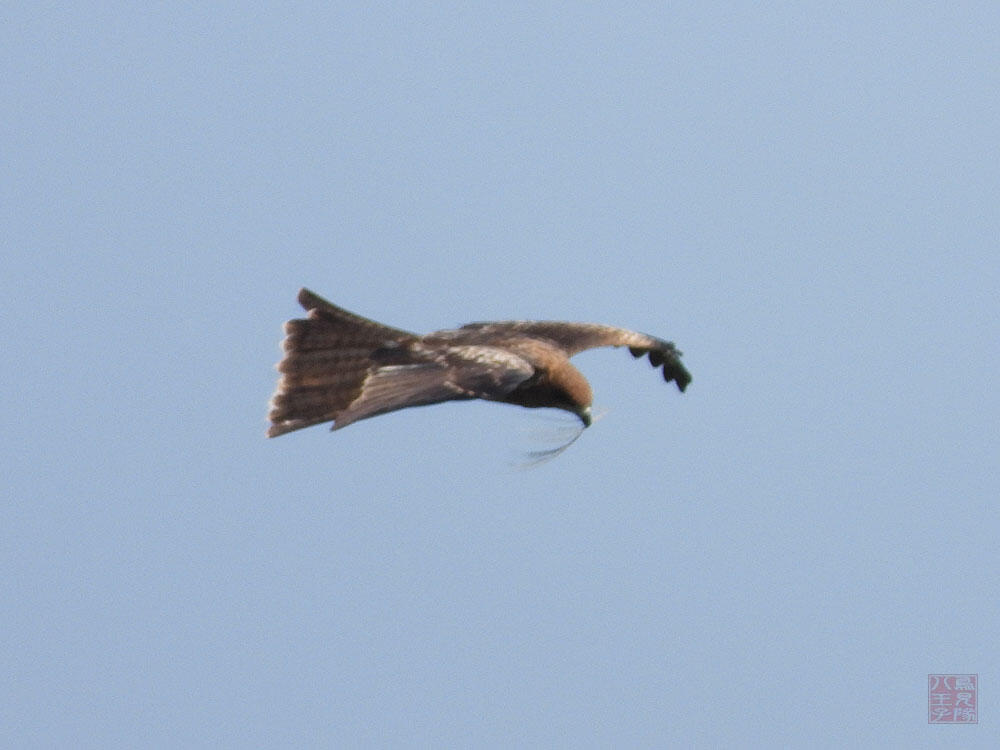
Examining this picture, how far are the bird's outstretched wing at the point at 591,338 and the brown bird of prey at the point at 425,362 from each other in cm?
1

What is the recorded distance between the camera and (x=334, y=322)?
44.7 feet

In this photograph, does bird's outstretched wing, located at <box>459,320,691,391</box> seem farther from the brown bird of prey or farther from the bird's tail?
the bird's tail

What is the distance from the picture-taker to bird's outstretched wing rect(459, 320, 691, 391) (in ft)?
46.2

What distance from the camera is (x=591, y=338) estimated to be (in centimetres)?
1459

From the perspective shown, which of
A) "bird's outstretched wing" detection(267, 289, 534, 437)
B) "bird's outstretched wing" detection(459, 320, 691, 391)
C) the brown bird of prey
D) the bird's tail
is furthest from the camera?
"bird's outstretched wing" detection(459, 320, 691, 391)

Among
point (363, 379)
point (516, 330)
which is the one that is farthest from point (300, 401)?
point (516, 330)

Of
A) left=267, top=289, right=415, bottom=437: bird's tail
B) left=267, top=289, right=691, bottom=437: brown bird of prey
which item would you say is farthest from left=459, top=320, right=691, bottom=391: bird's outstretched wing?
left=267, top=289, right=415, bottom=437: bird's tail

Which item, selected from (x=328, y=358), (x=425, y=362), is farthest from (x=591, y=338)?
(x=425, y=362)

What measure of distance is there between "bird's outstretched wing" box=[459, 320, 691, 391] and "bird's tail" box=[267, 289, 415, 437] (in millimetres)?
983

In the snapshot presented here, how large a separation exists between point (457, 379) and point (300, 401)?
2482mm

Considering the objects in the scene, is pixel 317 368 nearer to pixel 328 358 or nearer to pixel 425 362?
pixel 328 358

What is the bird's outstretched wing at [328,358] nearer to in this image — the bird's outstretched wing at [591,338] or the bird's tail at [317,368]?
the bird's tail at [317,368]

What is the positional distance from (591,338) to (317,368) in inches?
93.9

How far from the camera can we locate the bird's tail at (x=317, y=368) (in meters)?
13.6
